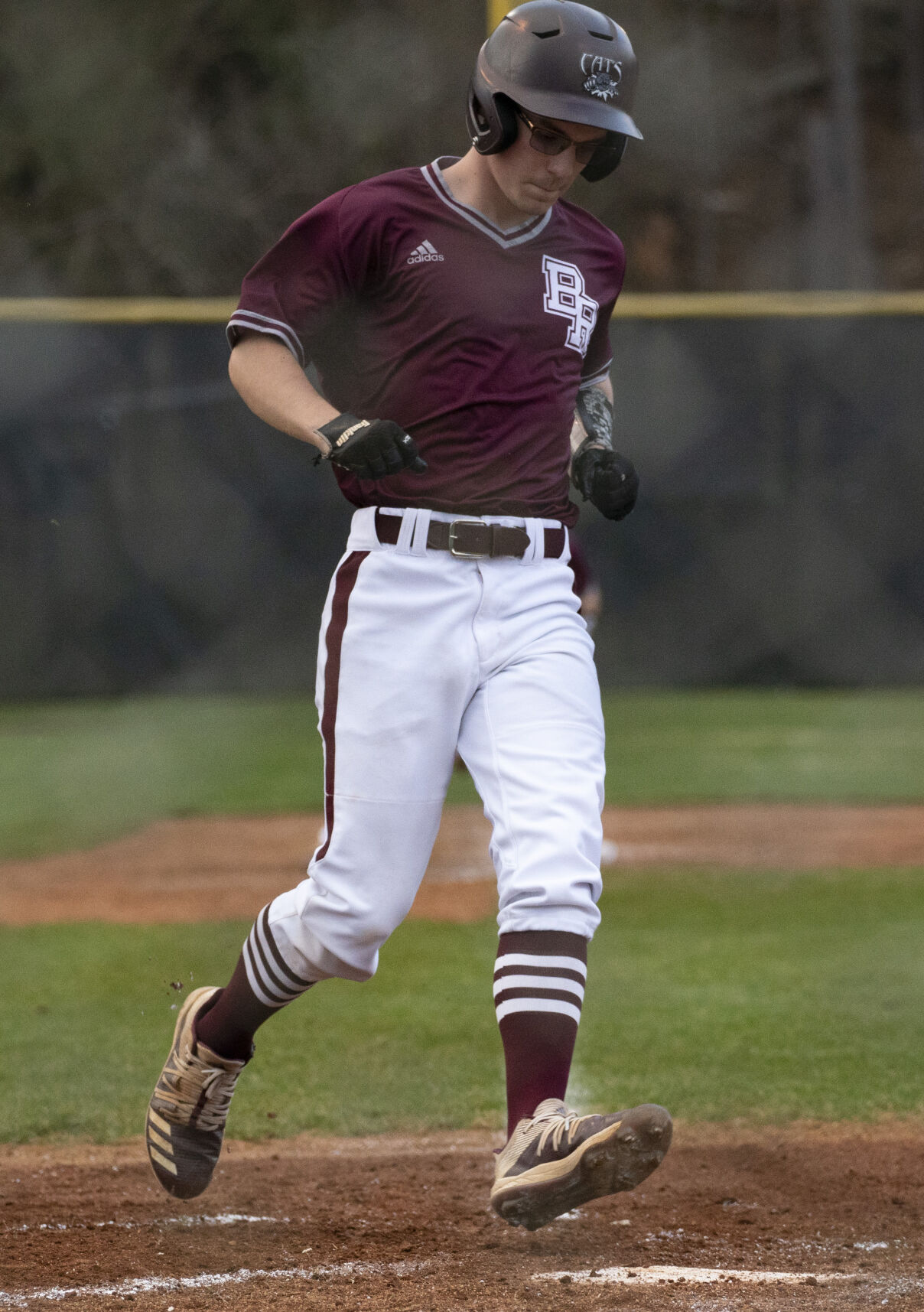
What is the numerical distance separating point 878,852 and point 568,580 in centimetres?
383

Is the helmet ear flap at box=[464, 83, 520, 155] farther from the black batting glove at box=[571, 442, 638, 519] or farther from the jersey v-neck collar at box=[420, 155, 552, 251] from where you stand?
the black batting glove at box=[571, 442, 638, 519]

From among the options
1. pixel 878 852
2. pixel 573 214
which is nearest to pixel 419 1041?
pixel 573 214

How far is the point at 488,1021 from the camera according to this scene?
12.8ft

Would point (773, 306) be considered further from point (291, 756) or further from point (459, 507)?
point (459, 507)

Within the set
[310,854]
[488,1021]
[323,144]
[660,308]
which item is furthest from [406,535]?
[323,144]

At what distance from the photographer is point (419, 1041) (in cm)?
373

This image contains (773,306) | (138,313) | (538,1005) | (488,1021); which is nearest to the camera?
(538,1005)

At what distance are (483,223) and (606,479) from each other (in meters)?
0.42

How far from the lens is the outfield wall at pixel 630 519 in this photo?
32.0ft

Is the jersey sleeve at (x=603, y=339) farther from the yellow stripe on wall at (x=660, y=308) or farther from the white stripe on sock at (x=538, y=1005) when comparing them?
the yellow stripe on wall at (x=660, y=308)

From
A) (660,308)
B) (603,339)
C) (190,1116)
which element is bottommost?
(190,1116)

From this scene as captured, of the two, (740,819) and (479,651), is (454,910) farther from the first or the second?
(479,651)

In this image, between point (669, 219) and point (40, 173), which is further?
point (669, 219)

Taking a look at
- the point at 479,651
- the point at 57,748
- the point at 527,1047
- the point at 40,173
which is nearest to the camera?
the point at 527,1047
